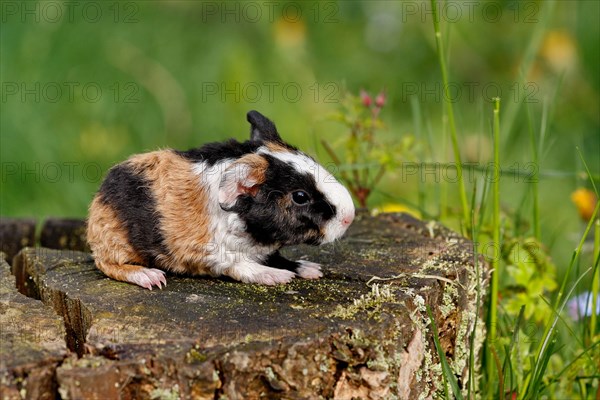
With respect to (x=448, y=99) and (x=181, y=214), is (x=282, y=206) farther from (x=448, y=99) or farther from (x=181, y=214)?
(x=448, y=99)

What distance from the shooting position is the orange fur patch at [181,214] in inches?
140

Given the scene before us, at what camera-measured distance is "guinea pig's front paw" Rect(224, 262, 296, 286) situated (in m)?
3.47

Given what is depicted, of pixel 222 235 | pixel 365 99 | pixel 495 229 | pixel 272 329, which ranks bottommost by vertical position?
pixel 272 329

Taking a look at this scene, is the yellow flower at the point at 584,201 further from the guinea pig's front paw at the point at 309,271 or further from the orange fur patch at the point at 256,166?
the orange fur patch at the point at 256,166

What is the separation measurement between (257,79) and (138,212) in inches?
173

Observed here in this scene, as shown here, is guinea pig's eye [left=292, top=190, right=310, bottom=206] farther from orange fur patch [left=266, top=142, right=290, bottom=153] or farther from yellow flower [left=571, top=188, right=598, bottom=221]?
yellow flower [left=571, top=188, right=598, bottom=221]

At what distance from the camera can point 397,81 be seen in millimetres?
Answer: 8789

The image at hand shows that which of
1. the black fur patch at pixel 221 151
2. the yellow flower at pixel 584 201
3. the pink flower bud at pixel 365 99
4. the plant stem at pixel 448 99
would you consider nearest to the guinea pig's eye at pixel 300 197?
the black fur patch at pixel 221 151

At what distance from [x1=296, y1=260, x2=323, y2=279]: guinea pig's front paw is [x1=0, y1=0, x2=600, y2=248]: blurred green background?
2547 mm

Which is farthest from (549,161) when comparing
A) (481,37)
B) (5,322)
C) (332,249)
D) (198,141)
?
(5,322)

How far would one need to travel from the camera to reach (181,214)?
11.7ft

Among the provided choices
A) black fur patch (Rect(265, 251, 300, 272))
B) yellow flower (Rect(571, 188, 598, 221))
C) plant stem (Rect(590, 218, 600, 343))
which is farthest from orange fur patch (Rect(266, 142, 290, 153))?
yellow flower (Rect(571, 188, 598, 221))

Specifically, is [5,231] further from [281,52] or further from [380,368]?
[281,52]

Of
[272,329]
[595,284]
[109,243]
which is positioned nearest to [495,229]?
[595,284]
